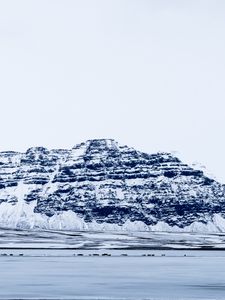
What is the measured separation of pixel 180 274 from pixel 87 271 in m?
11.1

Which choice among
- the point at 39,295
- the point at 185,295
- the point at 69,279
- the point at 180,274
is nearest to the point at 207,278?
the point at 180,274

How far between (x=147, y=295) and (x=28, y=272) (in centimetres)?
2849

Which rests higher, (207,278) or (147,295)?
(207,278)

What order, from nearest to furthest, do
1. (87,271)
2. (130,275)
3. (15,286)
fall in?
(15,286) → (130,275) → (87,271)

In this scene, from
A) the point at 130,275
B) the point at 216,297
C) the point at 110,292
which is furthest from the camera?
the point at 130,275

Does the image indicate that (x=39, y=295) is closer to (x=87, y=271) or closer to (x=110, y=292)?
(x=110, y=292)

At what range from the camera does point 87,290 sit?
59.8 metres

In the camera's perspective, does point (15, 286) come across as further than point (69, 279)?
No

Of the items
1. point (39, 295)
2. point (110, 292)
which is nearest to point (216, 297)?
point (110, 292)

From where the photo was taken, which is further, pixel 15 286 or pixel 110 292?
pixel 15 286

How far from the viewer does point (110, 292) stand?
58.3 m

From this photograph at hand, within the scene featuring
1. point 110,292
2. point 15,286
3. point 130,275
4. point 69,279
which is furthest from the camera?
point 130,275

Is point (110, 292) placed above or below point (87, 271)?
below

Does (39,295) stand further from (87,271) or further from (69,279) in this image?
(87,271)
